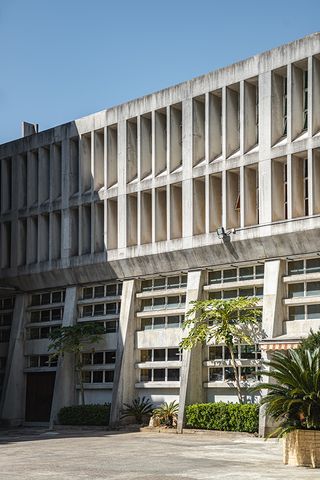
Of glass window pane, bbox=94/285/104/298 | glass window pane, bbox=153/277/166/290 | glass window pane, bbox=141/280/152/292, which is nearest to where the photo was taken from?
glass window pane, bbox=153/277/166/290

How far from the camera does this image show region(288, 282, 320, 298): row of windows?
40.7 metres

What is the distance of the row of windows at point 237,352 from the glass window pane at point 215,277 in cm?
334

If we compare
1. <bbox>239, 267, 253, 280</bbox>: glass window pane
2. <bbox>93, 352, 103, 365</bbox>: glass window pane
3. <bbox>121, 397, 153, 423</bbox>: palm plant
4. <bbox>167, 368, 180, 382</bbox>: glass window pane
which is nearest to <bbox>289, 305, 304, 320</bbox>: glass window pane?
<bbox>239, 267, 253, 280</bbox>: glass window pane

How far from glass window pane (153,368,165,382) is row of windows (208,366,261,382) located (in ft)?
10.9

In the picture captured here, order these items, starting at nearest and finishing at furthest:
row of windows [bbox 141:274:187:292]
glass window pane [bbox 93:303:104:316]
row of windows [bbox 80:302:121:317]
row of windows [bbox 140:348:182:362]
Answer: row of windows [bbox 140:348:182:362], row of windows [bbox 141:274:187:292], row of windows [bbox 80:302:121:317], glass window pane [bbox 93:303:104:316]

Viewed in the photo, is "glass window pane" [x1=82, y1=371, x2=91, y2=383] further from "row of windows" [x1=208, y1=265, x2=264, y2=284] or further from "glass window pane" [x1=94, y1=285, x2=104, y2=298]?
"row of windows" [x1=208, y1=265, x2=264, y2=284]

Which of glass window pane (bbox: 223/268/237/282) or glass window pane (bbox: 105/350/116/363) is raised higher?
glass window pane (bbox: 223/268/237/282)

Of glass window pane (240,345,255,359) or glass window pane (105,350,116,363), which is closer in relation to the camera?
glass window pane (240,345,255,359)

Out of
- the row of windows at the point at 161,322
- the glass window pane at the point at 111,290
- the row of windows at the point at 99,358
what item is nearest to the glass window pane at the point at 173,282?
the row of windows at the point at 161,322

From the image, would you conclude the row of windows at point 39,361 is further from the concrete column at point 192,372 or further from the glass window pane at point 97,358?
the concrete column at point 192,372

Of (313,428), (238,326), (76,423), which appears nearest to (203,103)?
(238,326)

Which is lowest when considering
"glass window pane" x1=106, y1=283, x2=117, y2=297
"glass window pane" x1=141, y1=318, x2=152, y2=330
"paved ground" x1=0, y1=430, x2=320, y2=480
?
"paved ground" x1=0, y1=430, x2=320, y2=480

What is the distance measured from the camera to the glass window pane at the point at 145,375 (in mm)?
47750

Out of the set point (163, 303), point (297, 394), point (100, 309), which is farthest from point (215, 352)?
point (297, 394)
